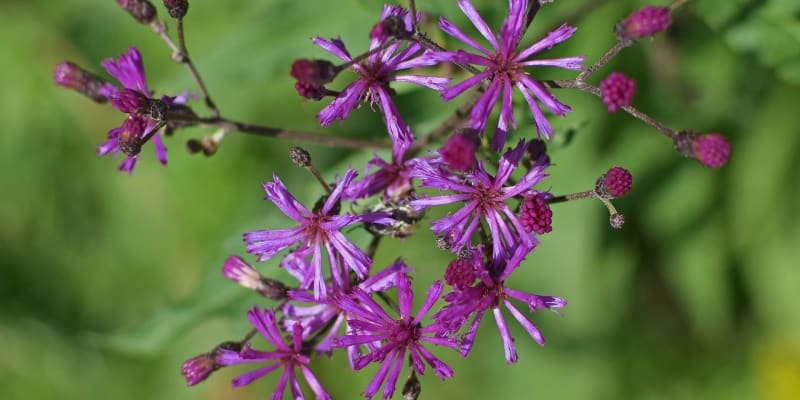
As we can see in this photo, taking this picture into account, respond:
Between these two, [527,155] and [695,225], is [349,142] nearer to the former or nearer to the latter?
[527,155]

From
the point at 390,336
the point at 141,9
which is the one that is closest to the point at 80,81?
the point at 141,9

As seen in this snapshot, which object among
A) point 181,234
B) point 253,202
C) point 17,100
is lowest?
point 253,202

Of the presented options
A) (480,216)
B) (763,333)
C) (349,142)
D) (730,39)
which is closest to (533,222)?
(480,216)

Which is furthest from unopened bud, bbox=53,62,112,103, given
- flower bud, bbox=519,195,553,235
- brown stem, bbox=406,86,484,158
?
flower bud, bbox=519,195,553,235

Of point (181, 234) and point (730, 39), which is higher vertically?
point (181, 234)

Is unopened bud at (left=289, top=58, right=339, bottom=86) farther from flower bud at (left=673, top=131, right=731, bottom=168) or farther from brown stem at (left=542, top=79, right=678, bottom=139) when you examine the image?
flower bud at (left=673, top=131, right=731, bottom=168)

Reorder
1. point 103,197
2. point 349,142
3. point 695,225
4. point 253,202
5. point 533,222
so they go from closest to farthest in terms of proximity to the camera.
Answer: point 533,222 < point 349,142 < point 695,225 < point 253,202 < point 103,197

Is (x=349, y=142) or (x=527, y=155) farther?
(x=349, y=142)
